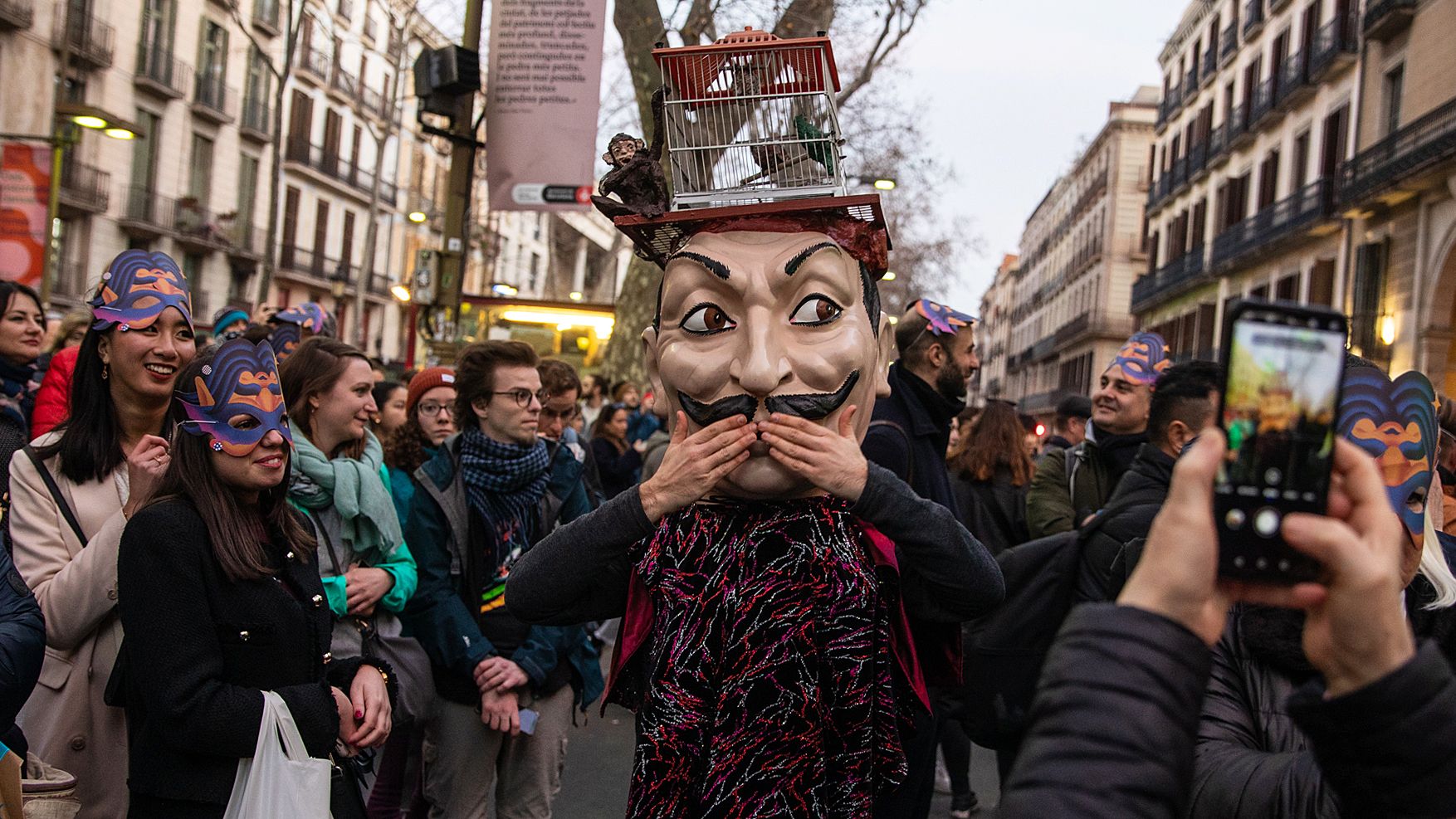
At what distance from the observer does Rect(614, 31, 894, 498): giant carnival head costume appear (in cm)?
279

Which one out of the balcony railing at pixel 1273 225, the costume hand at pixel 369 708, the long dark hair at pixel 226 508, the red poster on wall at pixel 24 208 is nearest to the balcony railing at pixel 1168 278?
the balcony railing at pixel 1273 225

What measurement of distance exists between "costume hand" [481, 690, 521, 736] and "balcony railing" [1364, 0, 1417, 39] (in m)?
21.3

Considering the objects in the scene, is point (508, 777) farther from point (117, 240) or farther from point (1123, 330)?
point (1123, 330)

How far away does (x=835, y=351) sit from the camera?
2.81 metres

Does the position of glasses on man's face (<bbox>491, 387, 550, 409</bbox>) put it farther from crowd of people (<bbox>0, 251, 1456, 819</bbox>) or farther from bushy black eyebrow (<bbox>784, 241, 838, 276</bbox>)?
bushy black eyebrow (<bbox>784, 241, 838, 276</bbox>)

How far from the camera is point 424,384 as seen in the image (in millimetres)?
5766

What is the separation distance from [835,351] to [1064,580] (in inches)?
52.6

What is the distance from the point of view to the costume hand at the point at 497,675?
4.10 meters

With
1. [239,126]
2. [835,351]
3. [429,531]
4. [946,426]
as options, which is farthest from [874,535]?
[239,126]

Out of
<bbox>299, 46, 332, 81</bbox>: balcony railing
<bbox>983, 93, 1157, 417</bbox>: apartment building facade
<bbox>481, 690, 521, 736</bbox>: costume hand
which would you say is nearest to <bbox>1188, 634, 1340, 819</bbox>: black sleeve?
<bbox>481, 690, 521, 736</bbox>: costume hand

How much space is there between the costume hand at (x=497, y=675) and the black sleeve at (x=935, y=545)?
6.08ft

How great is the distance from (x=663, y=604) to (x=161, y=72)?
31140mm

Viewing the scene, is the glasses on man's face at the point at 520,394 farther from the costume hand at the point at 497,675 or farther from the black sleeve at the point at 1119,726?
the black sleeve at the point at 1119,726

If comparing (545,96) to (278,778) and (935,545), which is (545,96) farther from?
(935,545)
